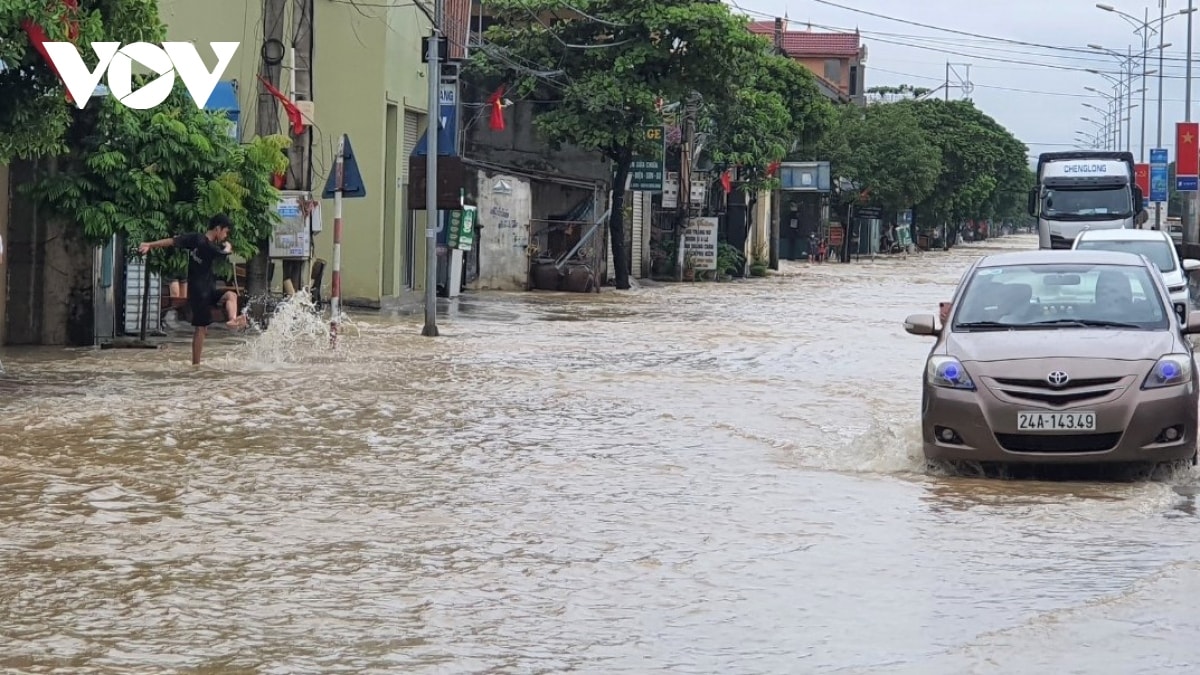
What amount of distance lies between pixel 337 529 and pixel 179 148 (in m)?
10.0

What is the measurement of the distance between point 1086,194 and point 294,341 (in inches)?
1207

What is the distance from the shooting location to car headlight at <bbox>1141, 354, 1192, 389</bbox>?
1066cm

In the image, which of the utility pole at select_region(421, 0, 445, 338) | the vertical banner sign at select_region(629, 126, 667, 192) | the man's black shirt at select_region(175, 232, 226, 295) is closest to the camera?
the man's black shirt at select_region(175, 232, 226, 295)

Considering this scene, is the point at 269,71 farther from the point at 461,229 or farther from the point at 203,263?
the point at 461,229

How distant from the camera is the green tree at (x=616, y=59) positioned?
3791 centimetres

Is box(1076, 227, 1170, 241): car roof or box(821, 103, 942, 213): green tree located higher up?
box(821, 103, 942, 213): green tree

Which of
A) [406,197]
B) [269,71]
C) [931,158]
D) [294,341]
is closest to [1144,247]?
[294,341]

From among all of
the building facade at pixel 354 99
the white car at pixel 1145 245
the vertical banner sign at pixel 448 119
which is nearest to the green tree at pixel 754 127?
the vertical banner sign at pixel 448 119

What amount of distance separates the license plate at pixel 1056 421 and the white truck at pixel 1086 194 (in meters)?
36.2

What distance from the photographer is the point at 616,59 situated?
125 ft

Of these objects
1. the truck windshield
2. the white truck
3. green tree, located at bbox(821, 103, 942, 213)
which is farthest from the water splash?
green tree, located at bbox(821, 103, 942, 213)

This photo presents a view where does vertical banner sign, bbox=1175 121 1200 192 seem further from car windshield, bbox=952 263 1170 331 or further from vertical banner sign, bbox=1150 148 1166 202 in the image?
car windshield, bbox=952 263 1170 331

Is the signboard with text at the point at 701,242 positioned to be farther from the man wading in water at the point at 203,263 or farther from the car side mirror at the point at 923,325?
the car side mirror at the point at 923,325

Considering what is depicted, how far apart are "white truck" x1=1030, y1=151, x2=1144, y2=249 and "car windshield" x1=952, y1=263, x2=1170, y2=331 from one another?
114 ft
